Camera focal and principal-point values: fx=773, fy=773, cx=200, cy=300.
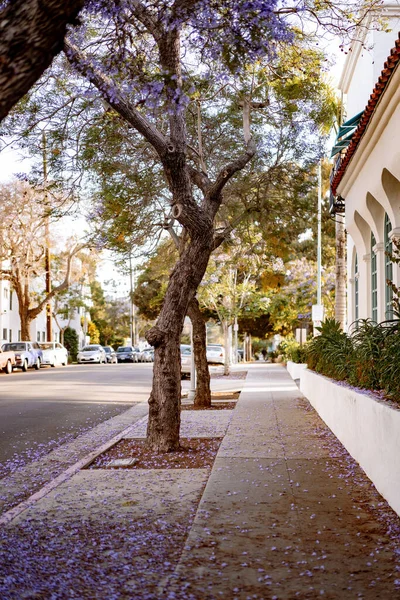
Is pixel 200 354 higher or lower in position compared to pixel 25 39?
lower

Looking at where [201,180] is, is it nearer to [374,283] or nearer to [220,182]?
[220,182]

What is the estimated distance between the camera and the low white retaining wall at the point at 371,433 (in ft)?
21.5

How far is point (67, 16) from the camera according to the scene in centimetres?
420

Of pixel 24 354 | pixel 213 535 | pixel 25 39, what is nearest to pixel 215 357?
pixel 24 354

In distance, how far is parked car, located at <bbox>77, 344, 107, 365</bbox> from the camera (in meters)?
60.0

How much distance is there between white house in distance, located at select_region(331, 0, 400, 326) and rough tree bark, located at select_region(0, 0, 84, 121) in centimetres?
585

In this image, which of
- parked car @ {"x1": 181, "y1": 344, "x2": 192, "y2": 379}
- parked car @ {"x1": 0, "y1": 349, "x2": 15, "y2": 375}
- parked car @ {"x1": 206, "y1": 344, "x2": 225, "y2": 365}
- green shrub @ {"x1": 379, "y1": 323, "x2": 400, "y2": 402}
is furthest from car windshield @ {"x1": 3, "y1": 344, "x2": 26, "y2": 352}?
green shrub @ {"x1": 379, "y1": 323, "x2": 400, "y2": 402}

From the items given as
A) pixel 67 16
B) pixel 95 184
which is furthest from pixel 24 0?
pixel 95 184

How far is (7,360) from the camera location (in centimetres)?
3947

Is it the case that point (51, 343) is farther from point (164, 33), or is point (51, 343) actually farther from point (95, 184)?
point (164, 33)

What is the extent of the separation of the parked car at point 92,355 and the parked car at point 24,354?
43.0 ft

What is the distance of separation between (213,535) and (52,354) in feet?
149

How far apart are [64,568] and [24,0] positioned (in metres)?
3.59

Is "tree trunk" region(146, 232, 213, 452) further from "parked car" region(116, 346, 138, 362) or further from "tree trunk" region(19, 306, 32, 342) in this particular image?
"parked car" region(116, 346, 138, 362)
